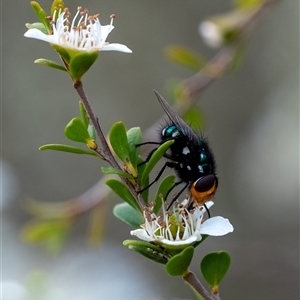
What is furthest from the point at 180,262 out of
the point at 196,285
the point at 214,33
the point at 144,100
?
the point at 144,100

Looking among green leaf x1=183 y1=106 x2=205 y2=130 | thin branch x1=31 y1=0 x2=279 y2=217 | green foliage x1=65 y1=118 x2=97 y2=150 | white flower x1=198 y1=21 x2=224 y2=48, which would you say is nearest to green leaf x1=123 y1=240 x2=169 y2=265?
green foliage x1=65 y1=118 x2=97 y2=150

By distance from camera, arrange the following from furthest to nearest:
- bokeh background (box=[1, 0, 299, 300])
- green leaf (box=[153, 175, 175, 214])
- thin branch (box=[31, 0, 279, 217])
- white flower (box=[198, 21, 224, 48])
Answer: bokeh background (box=[1, 0, 299, 300]) < white flower (box=[198, 21, 224, 48]) < thin branch (box=[31, 0, 279, 217]) < green leaf (box=[153, 175, 175, 214])

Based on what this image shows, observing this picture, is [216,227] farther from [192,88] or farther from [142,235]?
[192,88]

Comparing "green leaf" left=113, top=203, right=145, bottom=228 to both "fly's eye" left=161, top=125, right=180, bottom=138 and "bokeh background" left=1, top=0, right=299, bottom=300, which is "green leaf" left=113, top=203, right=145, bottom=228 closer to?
"fly's eye" left=161, top=125, right=180, bottom=138

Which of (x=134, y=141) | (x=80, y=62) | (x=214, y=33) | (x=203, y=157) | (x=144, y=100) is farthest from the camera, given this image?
(x=144, y=100)

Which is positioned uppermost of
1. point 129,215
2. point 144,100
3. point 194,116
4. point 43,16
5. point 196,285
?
point 144,100

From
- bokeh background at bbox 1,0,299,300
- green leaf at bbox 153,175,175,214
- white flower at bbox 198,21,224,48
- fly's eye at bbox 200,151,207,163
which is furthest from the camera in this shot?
bokeh background at bbox 1,0,299,300

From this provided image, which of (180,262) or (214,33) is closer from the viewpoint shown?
(180,262)
